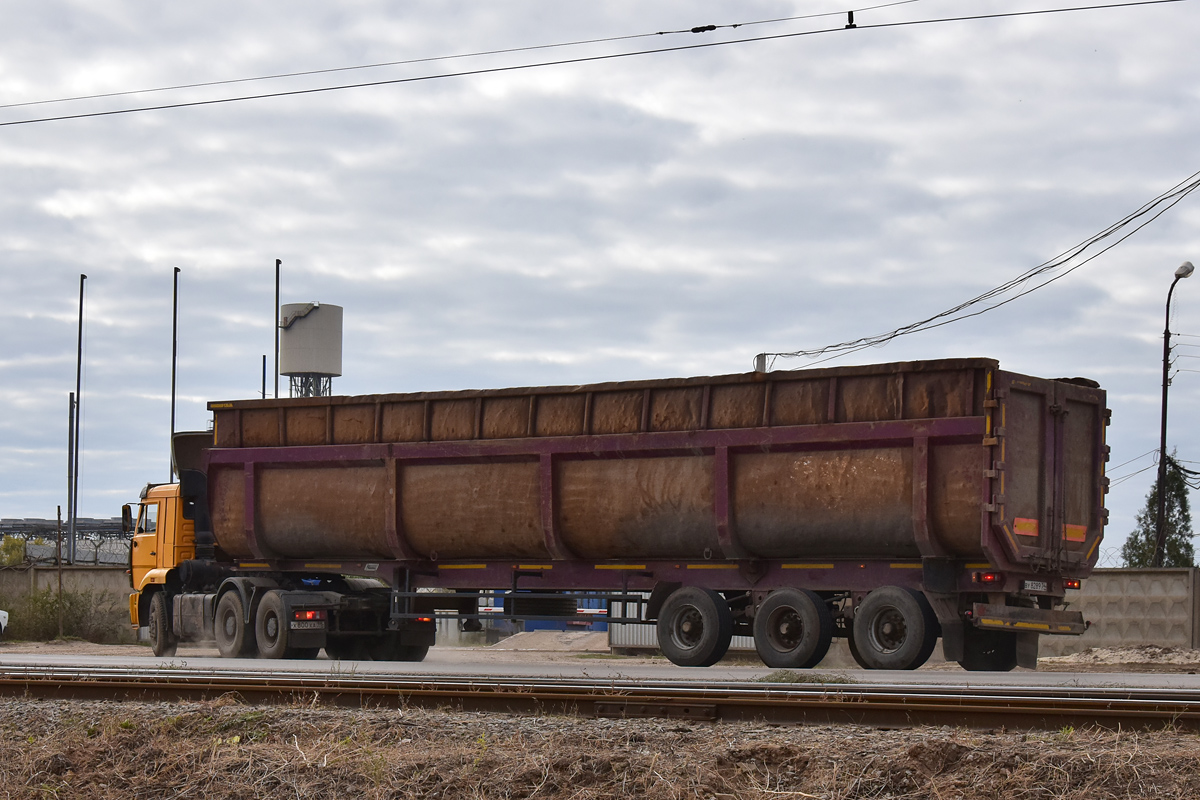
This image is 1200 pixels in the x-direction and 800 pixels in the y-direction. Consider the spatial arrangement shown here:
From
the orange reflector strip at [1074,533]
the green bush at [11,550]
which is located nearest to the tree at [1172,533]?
the orange reflector strip at [1074,533]

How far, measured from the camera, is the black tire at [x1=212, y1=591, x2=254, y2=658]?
20500mm

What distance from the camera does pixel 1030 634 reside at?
16.9 metres

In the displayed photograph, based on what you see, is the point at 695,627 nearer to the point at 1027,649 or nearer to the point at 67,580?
the point at 1027,649

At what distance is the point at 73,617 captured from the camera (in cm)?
3328

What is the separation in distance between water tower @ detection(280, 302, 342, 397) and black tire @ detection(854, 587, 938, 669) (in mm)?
45615

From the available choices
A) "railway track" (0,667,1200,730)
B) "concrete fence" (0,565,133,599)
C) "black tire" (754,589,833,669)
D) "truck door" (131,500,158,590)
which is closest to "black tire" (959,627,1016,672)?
"black tire" (754,589,833,669)

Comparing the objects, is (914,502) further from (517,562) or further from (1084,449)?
(517,562)

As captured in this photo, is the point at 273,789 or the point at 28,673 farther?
the point at 28,673

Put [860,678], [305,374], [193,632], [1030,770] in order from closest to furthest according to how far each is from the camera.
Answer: [1030,770] < [860,678] < [193,632] < [305,374]

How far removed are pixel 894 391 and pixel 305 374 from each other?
152ft

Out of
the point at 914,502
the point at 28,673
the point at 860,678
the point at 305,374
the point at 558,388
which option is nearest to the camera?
the point at 860,678

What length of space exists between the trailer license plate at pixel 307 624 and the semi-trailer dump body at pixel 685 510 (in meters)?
0.03

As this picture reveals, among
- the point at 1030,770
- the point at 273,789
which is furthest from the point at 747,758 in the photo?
the point at 273,789

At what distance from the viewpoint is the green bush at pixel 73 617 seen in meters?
33.0
